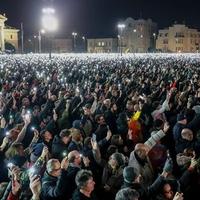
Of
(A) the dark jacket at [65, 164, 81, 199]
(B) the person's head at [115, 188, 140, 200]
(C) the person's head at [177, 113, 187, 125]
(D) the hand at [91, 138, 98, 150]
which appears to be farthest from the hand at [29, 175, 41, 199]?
(C) the person's head at [177, 113, 187, 125]

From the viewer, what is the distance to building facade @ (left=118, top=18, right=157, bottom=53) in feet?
406

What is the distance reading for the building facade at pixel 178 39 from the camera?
121 metres

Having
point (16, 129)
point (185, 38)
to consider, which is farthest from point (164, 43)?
point (16, 129)

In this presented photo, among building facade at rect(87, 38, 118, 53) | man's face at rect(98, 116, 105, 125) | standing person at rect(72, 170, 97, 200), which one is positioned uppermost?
building facade at rect(87, 38, 118, 53)

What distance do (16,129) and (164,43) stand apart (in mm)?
117259

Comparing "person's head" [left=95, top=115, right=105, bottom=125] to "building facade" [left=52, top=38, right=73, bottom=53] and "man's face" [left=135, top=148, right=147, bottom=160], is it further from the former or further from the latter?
"building facade" [left=52, top=38, right=73, bottom=53]

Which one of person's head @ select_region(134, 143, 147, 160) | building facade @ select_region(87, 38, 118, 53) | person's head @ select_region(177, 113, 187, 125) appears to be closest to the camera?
person's head @ select_region(134, 143, 147, 160)

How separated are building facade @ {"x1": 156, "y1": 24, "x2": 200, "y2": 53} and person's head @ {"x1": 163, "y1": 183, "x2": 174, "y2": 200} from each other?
376 ft

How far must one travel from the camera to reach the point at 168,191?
237 inches

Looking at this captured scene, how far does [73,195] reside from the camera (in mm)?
5781

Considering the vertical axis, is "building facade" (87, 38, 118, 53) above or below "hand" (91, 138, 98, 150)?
above

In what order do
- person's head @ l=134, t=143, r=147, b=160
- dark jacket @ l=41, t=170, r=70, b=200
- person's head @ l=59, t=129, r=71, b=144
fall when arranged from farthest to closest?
1. person's head @ l=59, t=129, r=71, b=144
2. person's head @ l=134, t=143, r=147, b=160
3. dark jacket @ l=41, t=170, r=70, b=200

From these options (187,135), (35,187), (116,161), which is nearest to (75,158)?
(116,161)

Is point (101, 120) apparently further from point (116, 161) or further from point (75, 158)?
point (75, 158)
